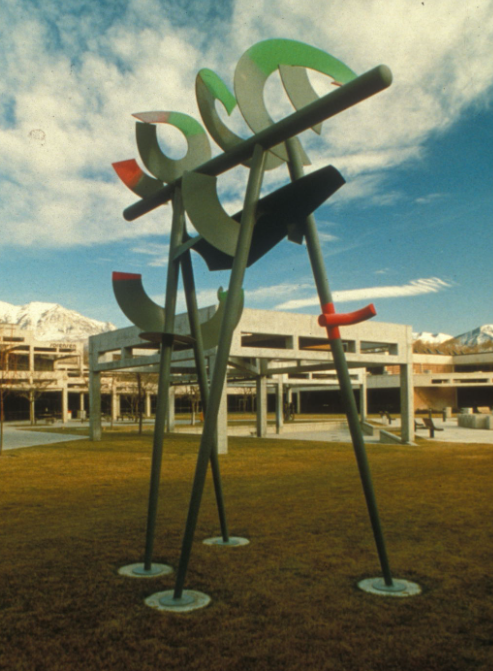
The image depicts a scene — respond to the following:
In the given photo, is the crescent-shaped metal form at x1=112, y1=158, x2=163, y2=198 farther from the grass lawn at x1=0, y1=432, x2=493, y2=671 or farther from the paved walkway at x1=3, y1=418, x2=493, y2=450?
the paved walkway at x1=3, y1=418, x2=493, y2=450

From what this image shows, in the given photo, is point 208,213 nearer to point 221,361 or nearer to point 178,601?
point 221,361

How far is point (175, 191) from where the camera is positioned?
565 cm

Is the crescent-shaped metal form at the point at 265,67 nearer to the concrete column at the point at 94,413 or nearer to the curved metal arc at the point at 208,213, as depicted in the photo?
the curved metal arc at the point at 208,213

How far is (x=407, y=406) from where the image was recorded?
2259 cm

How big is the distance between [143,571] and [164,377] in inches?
71.2

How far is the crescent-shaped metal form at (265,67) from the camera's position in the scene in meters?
4.80

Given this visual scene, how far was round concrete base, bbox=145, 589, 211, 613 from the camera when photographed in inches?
172

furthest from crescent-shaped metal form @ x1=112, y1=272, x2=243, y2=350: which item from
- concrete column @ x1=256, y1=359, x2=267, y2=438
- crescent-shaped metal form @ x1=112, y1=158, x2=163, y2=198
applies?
concrete column @ x1=256, y1=359, x2=267, y2=438

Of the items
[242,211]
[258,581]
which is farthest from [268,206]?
[258,581]

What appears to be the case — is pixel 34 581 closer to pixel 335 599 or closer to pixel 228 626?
pixel 228 626

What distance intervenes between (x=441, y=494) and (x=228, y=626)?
673cm

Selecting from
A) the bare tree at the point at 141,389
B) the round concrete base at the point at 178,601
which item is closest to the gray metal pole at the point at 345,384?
the round concrete base at the point at 178,601

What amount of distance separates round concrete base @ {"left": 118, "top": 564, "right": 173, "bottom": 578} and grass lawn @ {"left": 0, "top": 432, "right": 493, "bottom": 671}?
110 millimetres

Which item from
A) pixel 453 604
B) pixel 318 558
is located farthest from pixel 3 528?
pixel 453 604
